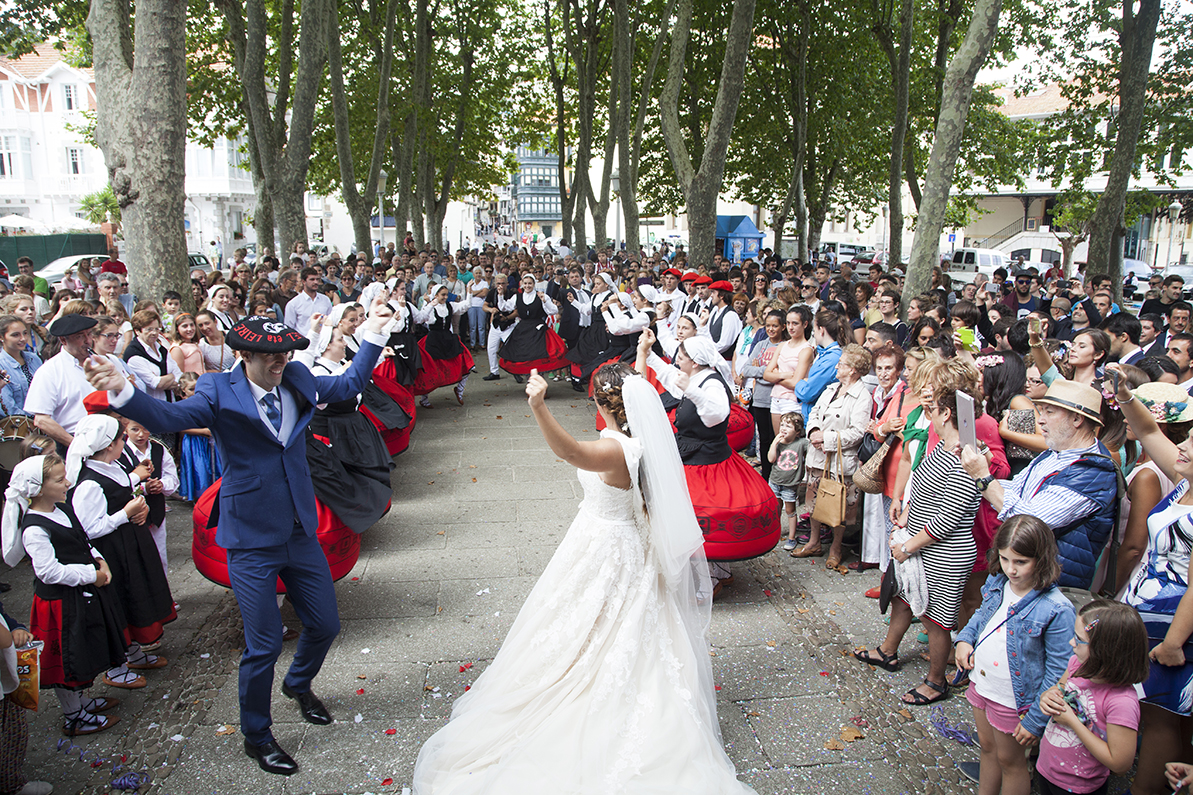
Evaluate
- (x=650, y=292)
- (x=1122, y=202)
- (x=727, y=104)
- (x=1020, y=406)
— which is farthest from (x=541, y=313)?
(x=1122, y=202)

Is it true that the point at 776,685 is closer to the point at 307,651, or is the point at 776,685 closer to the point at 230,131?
the point at 307,651

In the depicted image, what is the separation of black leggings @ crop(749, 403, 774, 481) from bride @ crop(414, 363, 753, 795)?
415 cm

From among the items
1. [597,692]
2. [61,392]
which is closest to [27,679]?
[597,692]

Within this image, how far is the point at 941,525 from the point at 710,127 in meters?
11.7

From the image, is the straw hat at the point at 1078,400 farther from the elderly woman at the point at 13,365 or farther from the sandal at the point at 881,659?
the elderly woman at the point at 13,365

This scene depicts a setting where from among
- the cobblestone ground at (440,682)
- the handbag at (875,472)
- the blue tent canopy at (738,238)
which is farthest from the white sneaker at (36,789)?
the blue tent canopy at (738,238)

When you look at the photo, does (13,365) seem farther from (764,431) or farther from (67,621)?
(764,431)

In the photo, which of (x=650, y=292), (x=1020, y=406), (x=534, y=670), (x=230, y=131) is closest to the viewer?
(x=534, y=670)

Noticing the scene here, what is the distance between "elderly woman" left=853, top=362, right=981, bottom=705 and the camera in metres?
4.08

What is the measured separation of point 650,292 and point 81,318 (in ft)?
28.2

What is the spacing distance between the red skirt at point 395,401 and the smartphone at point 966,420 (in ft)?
18.5

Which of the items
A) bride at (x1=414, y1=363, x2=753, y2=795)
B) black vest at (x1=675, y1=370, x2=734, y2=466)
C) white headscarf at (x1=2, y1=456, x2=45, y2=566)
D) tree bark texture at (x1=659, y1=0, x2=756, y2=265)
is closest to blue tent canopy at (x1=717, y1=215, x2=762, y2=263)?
tree bark texture at (x1=659, y1=0, x2=756, y2=265)

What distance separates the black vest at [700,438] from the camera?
5602mm

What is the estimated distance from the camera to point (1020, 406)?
17.8 feet
